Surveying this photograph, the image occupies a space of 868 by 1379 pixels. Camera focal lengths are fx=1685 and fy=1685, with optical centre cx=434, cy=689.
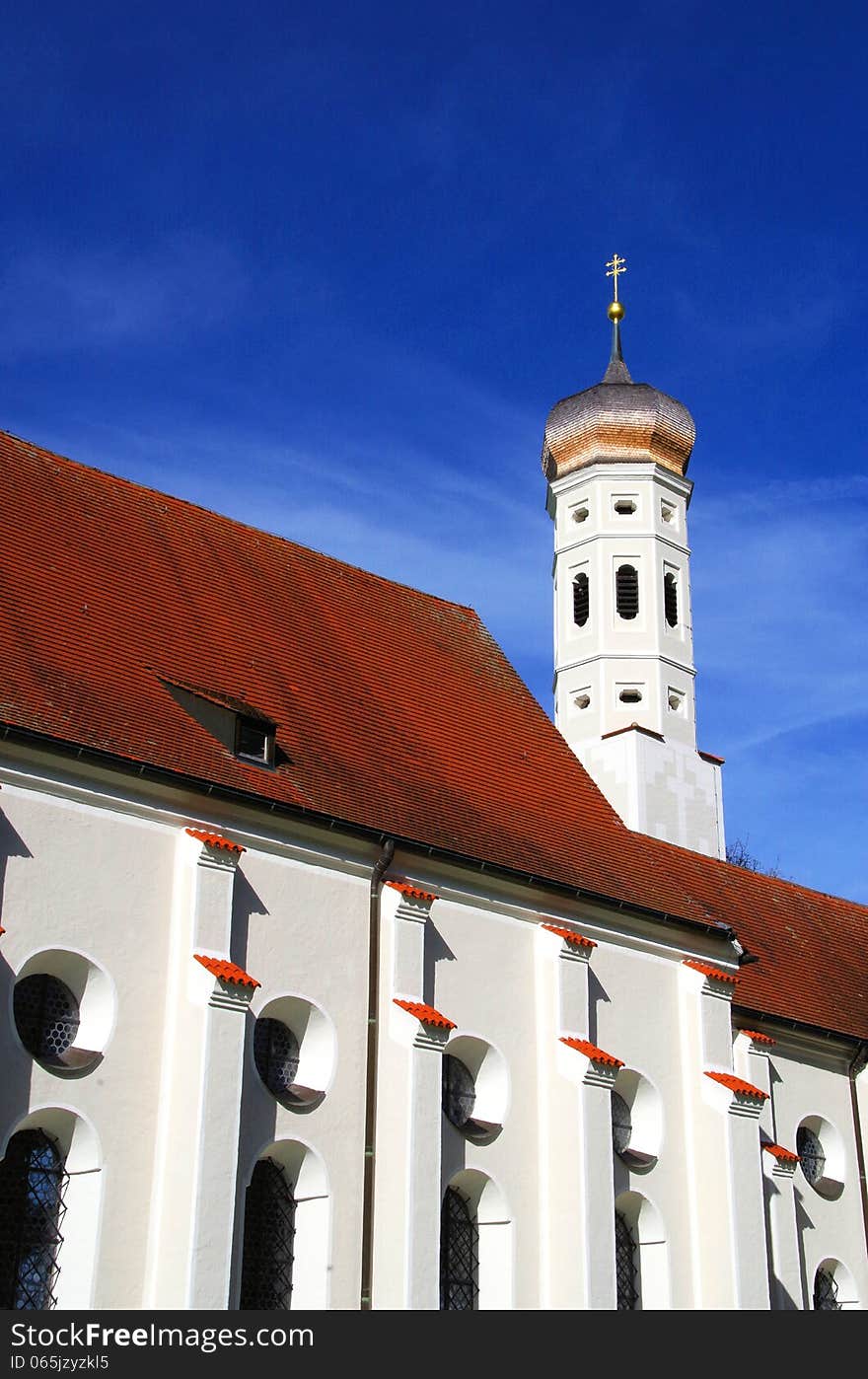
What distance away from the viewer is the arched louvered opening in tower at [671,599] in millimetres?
35562

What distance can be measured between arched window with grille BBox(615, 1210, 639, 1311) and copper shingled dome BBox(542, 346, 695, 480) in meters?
20.2

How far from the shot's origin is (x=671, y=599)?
3578 centimetres

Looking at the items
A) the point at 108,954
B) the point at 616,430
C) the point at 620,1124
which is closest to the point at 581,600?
the point at 616,430

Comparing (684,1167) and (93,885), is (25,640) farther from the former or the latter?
(684,1167)

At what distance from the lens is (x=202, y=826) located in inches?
672

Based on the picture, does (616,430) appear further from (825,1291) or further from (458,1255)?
(458,1255)

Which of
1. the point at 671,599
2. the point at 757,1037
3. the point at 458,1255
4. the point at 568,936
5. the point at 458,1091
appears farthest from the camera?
the point at 671,599

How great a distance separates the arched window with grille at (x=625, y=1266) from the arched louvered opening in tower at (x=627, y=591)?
55.9 ft

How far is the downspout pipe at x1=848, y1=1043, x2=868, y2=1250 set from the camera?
24.7 meters

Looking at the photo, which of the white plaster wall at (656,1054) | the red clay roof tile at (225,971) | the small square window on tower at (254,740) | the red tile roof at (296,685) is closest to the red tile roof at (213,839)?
the red tile roof at (296,685)

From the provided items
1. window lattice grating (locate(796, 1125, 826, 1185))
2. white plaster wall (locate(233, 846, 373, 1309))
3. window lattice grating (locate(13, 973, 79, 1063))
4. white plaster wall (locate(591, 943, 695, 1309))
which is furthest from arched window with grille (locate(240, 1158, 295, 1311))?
window lattice grating (locate(796, 1125, 826, 1185))

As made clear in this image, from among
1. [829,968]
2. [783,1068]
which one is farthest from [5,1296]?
[829,968]

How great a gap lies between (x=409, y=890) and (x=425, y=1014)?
4.62ft

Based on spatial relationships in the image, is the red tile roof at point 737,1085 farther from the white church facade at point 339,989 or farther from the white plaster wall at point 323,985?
the white plaster wall at point 323,985
